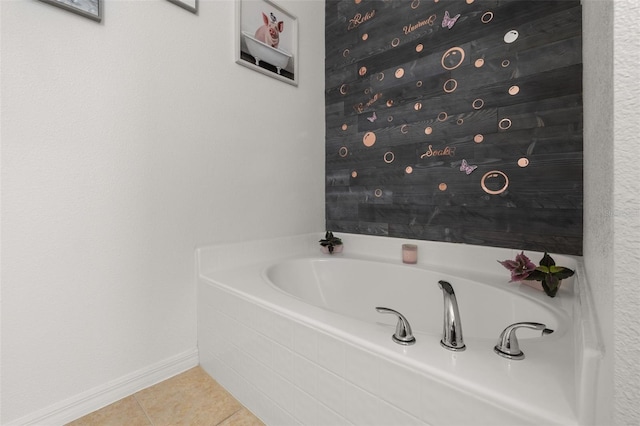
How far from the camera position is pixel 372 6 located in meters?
1.85

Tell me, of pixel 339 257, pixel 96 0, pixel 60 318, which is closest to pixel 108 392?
pixel 60 318

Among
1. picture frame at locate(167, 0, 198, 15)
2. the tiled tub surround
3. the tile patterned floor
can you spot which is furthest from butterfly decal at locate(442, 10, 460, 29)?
the tile patterned floor

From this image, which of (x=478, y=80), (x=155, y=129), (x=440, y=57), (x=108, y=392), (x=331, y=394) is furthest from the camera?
(x=440, y=57)

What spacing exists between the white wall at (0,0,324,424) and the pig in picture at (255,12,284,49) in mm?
191

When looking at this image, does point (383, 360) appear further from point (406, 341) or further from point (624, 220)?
point (624, 220)

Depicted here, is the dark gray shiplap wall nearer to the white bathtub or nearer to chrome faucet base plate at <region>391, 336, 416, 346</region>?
the white bathtub

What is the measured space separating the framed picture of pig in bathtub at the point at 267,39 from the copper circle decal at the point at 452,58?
91 centimetres

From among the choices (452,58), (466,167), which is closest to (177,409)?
(466,167)

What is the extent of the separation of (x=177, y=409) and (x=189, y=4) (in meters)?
1.81

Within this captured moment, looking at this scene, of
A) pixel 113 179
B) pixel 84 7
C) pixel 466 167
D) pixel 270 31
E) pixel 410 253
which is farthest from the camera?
pixel 270 31

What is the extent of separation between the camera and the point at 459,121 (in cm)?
150

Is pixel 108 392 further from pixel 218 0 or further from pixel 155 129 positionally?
pixel 218 0

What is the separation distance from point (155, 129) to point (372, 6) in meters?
1.55

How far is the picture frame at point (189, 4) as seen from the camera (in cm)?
134
